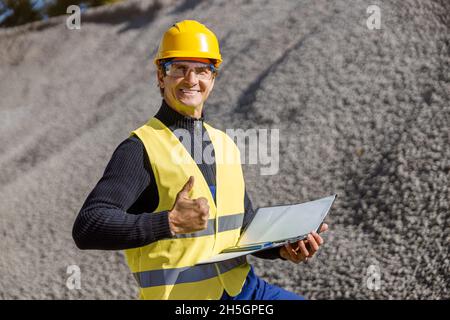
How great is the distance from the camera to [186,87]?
2.34 meters

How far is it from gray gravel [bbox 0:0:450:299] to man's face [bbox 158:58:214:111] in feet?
10.9

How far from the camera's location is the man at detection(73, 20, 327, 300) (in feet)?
6.76

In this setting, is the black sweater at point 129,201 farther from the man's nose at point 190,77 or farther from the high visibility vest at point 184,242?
the man's nose at point 190,77

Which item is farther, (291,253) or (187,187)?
(291,253)

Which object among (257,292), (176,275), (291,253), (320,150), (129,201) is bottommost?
(320,150)

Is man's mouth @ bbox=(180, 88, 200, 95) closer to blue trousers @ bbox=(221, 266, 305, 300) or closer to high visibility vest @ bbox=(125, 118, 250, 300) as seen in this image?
high visibility vest @ bbox=(125, 118, 250, 300)

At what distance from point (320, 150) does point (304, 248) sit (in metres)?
4.16

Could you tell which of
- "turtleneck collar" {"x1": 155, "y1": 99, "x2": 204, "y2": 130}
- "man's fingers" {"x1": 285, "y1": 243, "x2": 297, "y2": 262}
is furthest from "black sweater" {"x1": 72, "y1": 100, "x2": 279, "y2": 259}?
"man's fingers" {"x1": 285, "y1": 243, "x2": 297, "y2": 262}

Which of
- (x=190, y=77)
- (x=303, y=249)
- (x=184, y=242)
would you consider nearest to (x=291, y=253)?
(x=303, y=249)

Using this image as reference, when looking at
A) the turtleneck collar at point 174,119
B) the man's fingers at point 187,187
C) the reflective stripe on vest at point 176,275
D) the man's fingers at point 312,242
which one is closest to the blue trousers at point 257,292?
the reflective stripe on vest at point 176,275

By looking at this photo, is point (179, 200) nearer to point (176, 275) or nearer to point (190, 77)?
point (176, 275)

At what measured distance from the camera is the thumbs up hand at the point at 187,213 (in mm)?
2012

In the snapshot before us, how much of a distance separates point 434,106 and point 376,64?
3.95 feet

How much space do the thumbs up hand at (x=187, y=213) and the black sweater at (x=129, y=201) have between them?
34 millimetres
